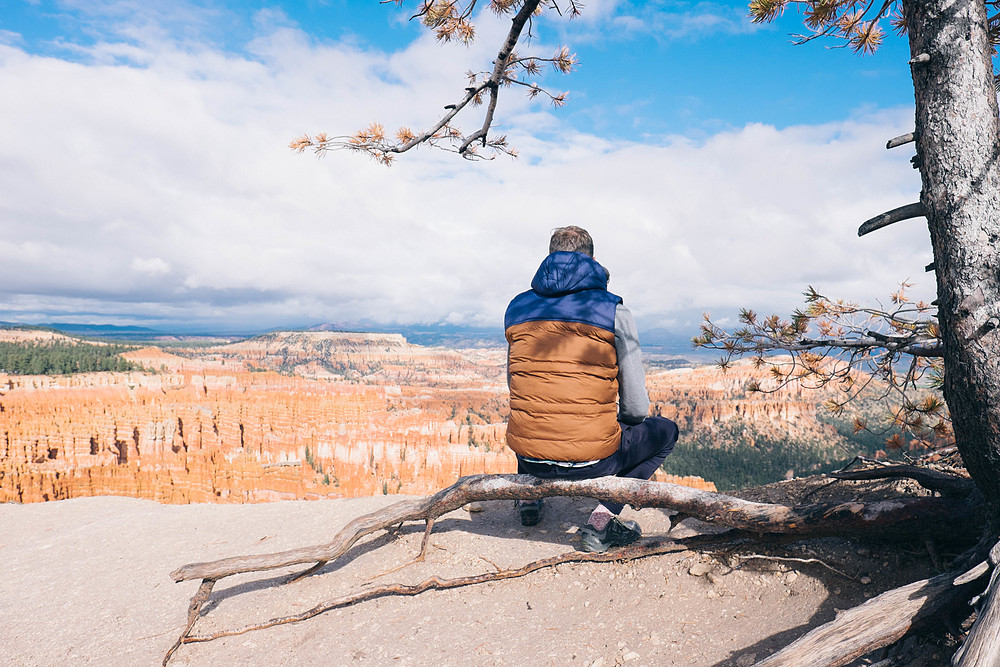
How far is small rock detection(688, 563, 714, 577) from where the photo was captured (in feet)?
11.1

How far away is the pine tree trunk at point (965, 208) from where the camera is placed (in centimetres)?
249

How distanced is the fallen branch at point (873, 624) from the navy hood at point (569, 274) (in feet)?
7.43

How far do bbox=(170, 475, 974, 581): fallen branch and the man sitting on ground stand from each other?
212 millimetres

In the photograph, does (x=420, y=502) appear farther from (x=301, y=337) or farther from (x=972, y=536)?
(x=301, y=337)

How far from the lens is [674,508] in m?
3.41

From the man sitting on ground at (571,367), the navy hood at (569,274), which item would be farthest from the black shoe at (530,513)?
the navy hood at (569,274)

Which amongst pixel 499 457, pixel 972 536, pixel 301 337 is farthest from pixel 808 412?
pixel 301 337

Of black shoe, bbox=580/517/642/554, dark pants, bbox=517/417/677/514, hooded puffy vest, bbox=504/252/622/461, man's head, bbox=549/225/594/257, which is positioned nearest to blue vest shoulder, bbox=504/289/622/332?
hooded puffy vest, bbox=504/252/622/461

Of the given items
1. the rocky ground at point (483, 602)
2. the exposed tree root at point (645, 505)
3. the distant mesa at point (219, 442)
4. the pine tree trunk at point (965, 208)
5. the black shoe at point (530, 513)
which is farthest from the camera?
the distant mesa at point (219, 442)

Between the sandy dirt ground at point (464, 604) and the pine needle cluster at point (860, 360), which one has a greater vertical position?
the pine needle cluster at point (860, 360)

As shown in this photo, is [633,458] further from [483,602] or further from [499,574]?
[483,602]

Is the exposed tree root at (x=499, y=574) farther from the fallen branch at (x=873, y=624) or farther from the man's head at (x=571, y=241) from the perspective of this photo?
the man's head at (x=571, y=241)

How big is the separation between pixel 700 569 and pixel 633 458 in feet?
3.11

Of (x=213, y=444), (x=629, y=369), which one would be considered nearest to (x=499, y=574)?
(x=629, y=369)
